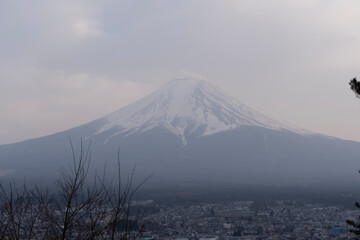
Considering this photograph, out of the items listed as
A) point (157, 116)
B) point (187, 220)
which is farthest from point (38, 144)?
point (187, 220)

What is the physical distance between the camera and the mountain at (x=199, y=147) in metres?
73.1

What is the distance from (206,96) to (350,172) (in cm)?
4216

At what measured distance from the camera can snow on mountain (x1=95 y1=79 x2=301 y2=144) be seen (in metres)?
94.9

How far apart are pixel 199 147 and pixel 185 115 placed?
1783 centimetres

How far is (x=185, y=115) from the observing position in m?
102

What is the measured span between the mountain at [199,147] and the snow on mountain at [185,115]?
215 mm

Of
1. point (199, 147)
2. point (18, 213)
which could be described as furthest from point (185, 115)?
point (18, 213)

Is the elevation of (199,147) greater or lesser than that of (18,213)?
greater

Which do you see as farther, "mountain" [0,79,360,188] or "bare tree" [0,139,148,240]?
"mountain" [0,79,360,188]

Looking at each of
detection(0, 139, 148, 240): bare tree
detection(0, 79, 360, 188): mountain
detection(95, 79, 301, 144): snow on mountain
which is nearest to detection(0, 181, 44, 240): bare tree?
detection(0, 139, 148, 240): bare tree

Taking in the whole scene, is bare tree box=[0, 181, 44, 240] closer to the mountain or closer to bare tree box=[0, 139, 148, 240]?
bare tree box=[0, 139, 148, 240]

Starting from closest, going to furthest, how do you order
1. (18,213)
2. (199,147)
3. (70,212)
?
(70,212), (18,213), (199,147)

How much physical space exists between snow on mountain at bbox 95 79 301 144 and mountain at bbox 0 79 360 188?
0.71 ft

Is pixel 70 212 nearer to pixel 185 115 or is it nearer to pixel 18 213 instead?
pixel 18 213
